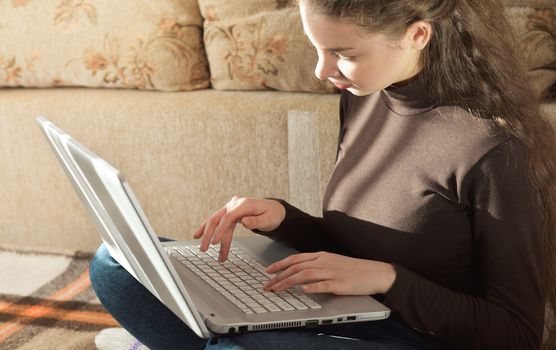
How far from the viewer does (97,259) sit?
1381 millimetres

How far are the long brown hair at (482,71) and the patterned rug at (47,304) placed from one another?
0.90m

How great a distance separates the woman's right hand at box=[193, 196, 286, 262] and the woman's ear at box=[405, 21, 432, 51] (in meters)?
0.33

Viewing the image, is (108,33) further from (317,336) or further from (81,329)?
(317,336)

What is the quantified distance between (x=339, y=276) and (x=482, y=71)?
33cm

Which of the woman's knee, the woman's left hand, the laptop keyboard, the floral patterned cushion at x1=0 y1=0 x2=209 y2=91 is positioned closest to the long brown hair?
the woman's left hand

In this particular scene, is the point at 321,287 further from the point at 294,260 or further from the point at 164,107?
the point at 164,107

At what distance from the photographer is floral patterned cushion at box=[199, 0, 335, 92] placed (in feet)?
5.64

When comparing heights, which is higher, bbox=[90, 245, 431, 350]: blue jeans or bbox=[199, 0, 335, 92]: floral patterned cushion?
bbox=[199, 0, 335, 92]: floral patterned cushion

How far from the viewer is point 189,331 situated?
124 centimetres

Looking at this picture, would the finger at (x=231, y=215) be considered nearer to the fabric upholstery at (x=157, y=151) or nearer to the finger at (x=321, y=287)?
the finger at (x=321, y=287)

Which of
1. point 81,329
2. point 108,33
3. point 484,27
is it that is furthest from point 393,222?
point 108,33

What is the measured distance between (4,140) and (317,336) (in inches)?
47.2

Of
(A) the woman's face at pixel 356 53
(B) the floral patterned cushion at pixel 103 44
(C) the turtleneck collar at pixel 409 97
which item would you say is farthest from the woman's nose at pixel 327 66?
(B) the floral patterned cushion at pixel 103 44

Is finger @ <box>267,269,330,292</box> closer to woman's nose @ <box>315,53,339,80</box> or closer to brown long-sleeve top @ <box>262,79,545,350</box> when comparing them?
brown long-sleeve top @ <box>262,79,545,350</box>
